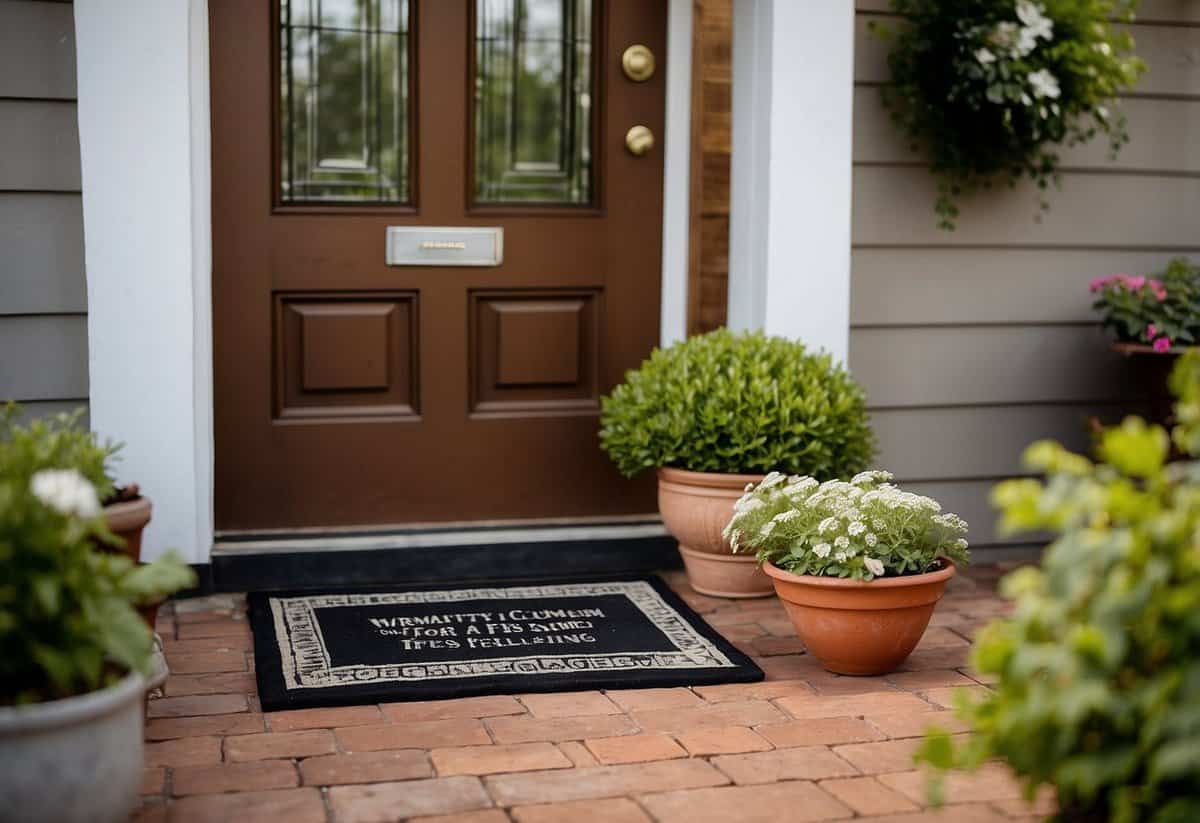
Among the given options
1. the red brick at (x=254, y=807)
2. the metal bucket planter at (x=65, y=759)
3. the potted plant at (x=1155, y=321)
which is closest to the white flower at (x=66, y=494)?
the metal bucket planter at (x=65, y=759)

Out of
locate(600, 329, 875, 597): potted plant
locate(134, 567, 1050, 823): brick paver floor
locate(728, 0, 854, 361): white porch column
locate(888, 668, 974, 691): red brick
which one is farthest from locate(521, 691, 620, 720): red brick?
locate(728, 0, 854, 361): white porch column

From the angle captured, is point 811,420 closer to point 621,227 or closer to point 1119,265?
point 621,227

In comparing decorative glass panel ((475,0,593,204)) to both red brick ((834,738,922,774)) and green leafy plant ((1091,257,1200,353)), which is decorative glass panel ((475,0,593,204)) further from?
red brick ((834,738,922,774))

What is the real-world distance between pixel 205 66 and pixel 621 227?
123cm

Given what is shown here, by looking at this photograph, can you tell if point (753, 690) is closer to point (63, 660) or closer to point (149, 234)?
point (63, 660)

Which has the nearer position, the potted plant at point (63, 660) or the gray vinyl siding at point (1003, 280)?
the potted plant at point (63, 660)

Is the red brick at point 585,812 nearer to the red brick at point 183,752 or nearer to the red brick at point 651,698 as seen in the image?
the red brick at point 651,698

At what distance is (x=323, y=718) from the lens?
2734 millimetres

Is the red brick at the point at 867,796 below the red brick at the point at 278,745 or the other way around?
the other way around

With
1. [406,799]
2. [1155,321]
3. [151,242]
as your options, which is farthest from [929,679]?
[151,242]

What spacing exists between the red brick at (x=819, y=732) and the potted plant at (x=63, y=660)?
1.23 m

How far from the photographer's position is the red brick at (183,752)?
248 cm

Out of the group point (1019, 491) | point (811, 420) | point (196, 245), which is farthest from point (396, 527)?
point (1019, 491)

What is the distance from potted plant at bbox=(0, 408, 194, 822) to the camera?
1.83 metres
